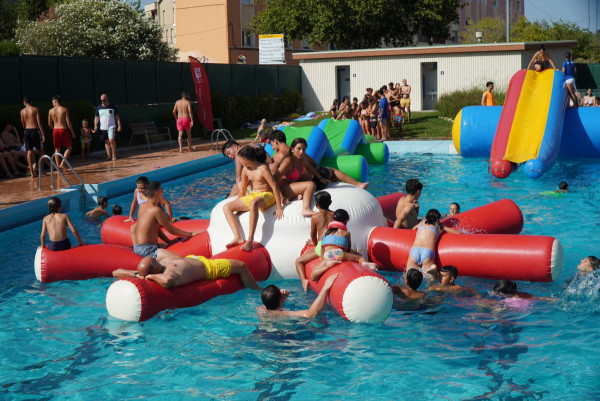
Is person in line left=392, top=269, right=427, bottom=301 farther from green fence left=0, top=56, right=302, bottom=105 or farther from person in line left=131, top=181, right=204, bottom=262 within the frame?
green fence left=0, top=56, right=302, bottom=105

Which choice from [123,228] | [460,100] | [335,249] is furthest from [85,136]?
[460,100]

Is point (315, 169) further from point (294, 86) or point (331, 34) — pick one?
point (331, 34)

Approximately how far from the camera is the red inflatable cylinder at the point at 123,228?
849cm

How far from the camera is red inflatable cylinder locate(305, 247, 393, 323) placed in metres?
6.13

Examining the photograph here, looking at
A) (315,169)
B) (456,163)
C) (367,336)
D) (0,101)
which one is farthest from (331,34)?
(367,336)

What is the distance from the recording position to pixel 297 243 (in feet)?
25.0

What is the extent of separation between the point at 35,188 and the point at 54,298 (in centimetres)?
527

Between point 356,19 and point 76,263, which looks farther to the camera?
point 356,19

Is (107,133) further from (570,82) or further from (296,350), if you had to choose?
(296,350)

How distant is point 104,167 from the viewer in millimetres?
15125

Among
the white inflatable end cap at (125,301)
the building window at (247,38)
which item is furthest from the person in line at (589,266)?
the building window at (247,38)

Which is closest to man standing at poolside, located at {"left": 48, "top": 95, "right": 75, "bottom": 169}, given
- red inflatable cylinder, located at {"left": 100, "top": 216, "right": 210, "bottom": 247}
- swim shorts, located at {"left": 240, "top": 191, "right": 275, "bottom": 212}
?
red inflatable cylinder, located at {"left": 100, "top": 216, "right": 210, "bottom": 247}

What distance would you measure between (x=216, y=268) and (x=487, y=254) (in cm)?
290

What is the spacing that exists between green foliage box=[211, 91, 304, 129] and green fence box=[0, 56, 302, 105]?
0.66 metres
